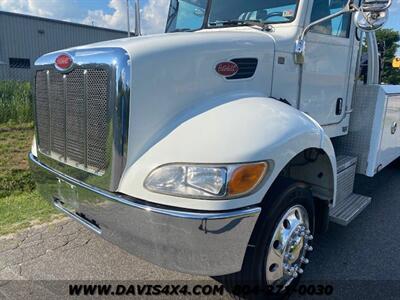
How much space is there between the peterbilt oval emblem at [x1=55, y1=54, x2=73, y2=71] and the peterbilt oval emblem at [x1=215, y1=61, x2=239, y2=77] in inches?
40.1

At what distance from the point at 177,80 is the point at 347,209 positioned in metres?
2.15

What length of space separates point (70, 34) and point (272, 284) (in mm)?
29677

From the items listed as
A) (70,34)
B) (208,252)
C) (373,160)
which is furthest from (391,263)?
(70,34)

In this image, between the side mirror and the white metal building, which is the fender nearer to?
the side mirror

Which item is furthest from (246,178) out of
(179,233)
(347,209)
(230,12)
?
(230,12)

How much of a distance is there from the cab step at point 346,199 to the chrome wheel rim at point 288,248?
0.64 m

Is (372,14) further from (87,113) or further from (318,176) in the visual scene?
(87,113)

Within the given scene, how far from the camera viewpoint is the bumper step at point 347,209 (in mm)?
3271

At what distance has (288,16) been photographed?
10.4 feet

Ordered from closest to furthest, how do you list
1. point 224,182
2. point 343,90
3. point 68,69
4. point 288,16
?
point 224,182 < point 68,69 < point 288,16 < point 343,90

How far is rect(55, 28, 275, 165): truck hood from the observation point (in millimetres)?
2264

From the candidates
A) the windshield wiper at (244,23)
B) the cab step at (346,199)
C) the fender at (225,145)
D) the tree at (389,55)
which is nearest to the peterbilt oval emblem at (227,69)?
the fender at (225,145)

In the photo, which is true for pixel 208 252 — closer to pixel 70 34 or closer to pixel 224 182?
pixel 224 182

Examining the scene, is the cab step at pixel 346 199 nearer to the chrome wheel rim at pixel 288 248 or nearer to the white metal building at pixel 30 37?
the chrome wheel rim at pixel 288 248
